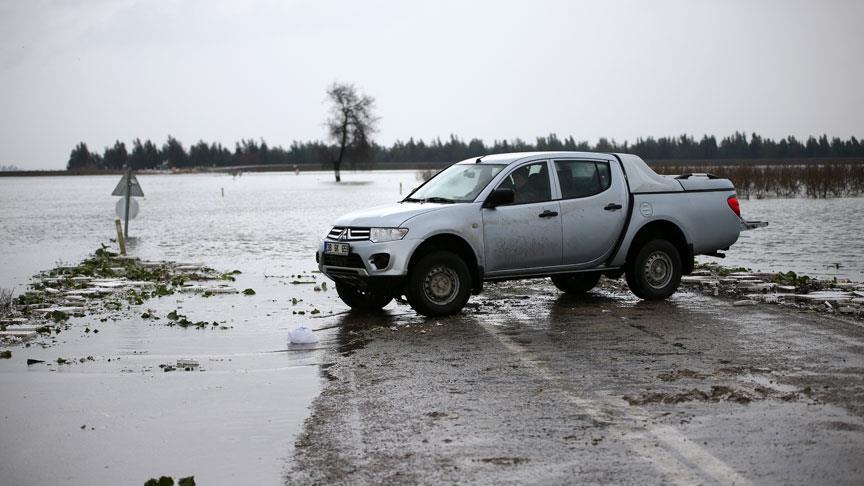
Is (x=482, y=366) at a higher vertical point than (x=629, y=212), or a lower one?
lower

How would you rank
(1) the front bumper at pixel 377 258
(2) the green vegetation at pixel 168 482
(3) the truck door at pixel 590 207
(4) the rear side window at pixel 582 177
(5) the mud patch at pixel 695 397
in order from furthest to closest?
(4) the rear side window at pixel 582 177 < (3) the truck door at pixel 590 207 < (1) the front bumper at pixel 377 258 < (5) the mud patch at pixel 695 397 < (2) the green vegetation at pixel 168 482

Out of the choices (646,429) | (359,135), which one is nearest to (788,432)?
(646,429)

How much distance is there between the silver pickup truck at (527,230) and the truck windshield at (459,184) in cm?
2

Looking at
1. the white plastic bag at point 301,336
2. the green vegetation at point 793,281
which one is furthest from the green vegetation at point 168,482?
the green vegetation at point 793,281

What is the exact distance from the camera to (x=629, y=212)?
13.5 m

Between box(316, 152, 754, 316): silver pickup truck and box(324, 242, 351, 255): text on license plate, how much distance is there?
1 centimetres

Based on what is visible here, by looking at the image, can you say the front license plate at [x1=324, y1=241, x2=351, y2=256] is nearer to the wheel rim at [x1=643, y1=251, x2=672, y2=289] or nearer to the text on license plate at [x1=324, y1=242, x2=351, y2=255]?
Result: the text on license plate at [x1=324, y1=242, x2=351, y2=255]

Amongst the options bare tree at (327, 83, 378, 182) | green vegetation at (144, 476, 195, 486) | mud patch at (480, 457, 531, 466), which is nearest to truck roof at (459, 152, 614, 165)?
mud patch at (480, 457, 531, 466)

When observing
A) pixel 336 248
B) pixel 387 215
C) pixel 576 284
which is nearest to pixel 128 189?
pixel 576 284

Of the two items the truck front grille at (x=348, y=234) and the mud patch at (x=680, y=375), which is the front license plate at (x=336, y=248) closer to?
the truck front grille at (x=348, y=234)

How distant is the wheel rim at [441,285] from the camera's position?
40.6ft

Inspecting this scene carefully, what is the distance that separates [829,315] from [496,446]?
22.7 feet

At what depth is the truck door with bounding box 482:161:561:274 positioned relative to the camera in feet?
41.6

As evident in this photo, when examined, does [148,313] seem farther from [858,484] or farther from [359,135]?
[359,135]
